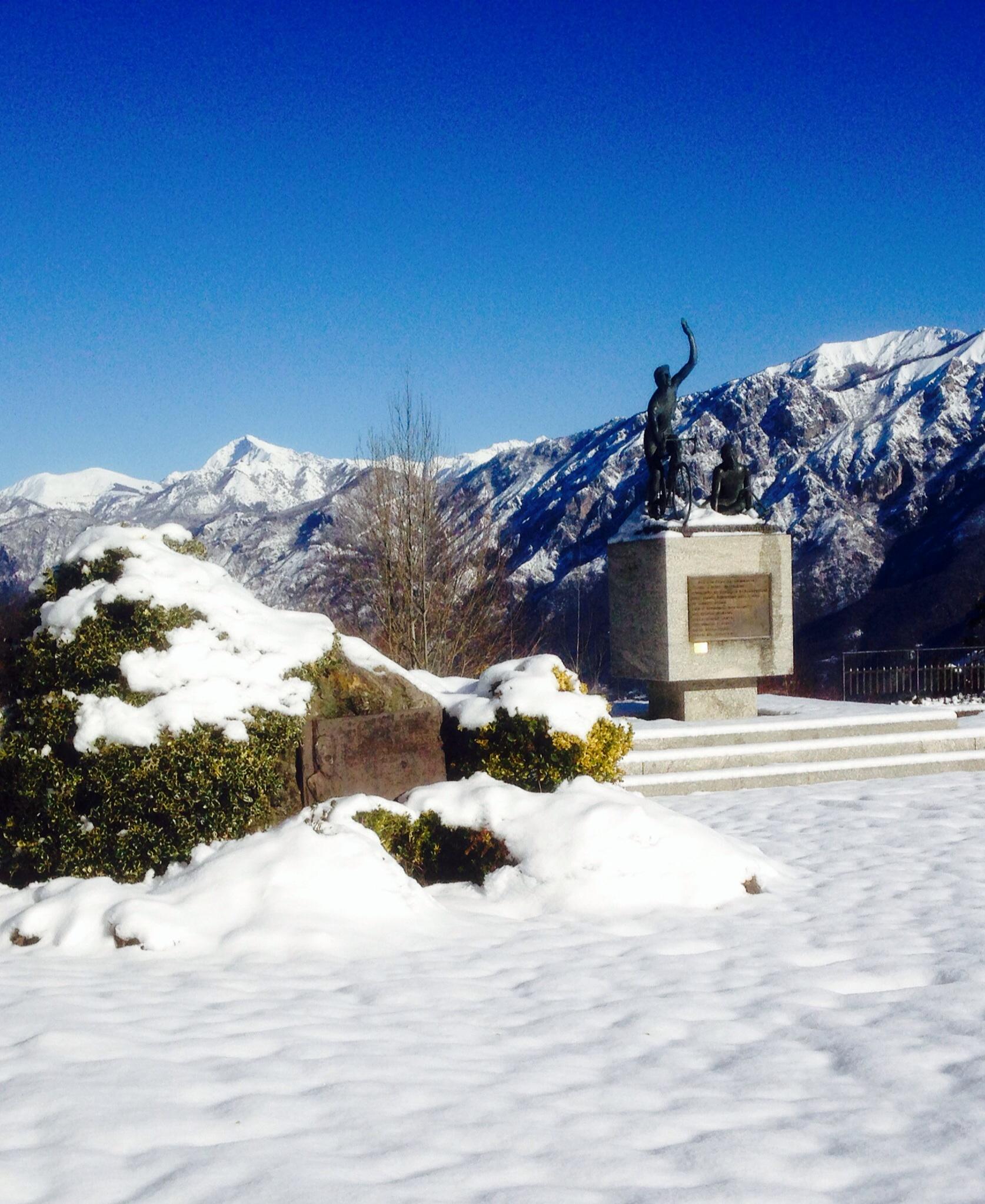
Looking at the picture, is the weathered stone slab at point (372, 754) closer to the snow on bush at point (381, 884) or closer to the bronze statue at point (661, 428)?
the snow on bush at point (381, 884)

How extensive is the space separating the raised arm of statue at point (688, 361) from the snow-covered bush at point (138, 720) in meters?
8.41

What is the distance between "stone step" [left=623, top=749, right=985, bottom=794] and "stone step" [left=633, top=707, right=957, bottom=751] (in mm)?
594

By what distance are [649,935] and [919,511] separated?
464 ft

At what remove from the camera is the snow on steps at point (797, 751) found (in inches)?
400

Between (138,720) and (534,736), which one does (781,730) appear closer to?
(534,736)

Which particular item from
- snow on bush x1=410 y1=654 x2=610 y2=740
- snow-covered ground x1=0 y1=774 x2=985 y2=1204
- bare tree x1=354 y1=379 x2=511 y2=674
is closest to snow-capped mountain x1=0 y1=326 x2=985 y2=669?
bare tree x1=354 y1=379 x2=511 y2=674

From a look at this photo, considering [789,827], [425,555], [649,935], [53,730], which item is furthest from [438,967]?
[425,555]

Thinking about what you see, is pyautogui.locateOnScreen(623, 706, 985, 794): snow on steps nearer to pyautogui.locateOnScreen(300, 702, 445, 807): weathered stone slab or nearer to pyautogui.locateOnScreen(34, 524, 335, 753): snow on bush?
pyautogui.locateOnScreen(300, 702, 445, 807): weathered stone slab

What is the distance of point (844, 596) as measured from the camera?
381 feet

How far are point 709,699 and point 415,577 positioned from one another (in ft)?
30.5

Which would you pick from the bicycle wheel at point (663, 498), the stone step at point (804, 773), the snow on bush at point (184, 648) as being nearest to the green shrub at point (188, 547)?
the snow on bush at point (184, 648)

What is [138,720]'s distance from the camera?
18.9 feet

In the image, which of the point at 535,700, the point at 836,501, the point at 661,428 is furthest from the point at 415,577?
the point at 836,501

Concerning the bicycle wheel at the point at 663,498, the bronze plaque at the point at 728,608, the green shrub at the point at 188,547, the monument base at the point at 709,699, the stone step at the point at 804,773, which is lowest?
the stone step at the point at 804,773
